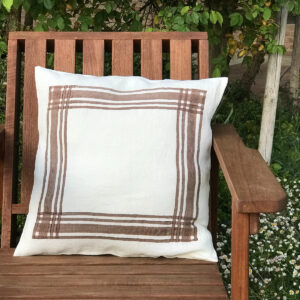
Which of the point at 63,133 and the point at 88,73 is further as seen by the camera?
the point at 88,73

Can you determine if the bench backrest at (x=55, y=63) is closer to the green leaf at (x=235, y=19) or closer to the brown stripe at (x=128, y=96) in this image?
the brown stripe at (x=128, y=96)

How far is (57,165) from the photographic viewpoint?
184 centimetres

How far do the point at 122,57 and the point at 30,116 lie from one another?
0.36m

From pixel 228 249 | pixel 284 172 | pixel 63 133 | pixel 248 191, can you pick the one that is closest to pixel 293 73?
pixel 284 172

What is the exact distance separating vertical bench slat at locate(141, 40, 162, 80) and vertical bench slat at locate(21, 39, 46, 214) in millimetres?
327

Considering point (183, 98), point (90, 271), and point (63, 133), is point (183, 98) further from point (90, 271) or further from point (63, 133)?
point (90, 271)

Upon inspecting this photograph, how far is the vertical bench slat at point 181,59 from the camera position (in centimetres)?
215

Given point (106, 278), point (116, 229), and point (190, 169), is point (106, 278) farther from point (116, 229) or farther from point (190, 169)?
point (190, 169)

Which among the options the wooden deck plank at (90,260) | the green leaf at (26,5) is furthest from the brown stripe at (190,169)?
the green leaf at (26,5)

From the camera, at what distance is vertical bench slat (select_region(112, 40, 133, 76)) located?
2.16 meters

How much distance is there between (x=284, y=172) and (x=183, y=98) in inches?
86.6

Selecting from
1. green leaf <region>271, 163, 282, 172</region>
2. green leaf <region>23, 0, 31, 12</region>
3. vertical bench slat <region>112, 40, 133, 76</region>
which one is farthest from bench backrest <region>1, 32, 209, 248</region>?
green leaf <region>271, 163, 282, 172</region>

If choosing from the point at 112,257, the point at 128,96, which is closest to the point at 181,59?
the point at 128,96

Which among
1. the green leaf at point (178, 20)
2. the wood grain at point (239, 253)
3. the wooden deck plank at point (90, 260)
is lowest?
the wooden deck plank at point (90, 260)
